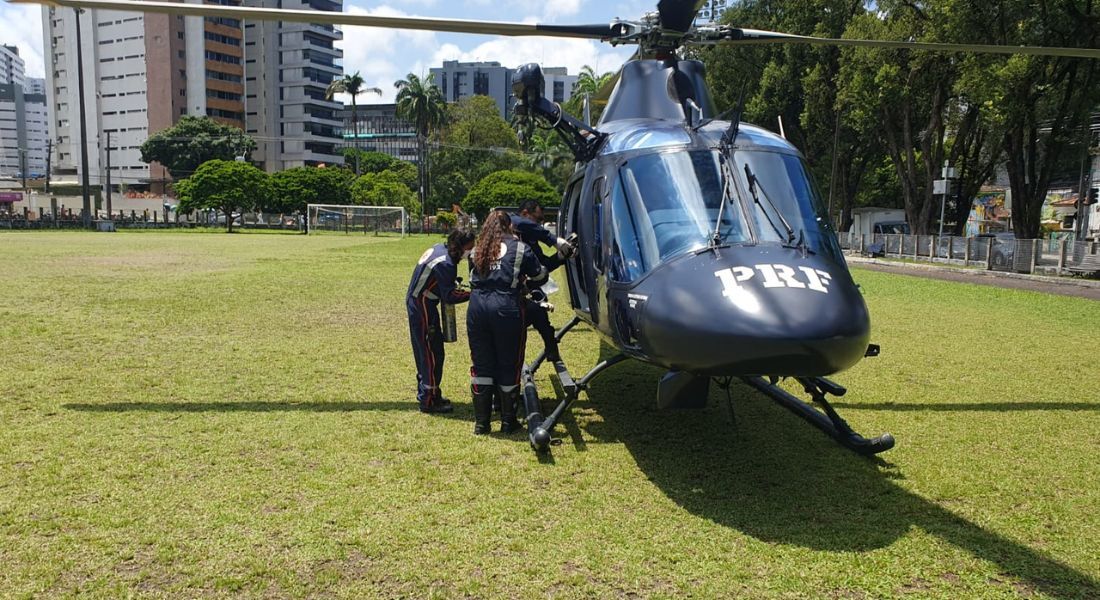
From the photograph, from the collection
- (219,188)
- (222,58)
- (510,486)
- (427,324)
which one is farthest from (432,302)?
(222,58)

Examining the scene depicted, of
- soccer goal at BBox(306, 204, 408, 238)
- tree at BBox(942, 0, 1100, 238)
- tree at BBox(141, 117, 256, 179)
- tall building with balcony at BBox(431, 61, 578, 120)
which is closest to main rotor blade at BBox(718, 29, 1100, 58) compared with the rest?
tree at BBox(942, 0, 1100, 238)

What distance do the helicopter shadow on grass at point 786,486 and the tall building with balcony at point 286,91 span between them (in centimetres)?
11474

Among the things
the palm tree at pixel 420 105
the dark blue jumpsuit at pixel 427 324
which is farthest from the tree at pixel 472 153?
the dark blue jumpsuit at pixel 427 324

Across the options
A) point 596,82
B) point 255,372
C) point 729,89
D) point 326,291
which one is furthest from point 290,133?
point 255,372

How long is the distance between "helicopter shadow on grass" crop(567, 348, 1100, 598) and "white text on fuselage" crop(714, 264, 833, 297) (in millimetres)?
1379

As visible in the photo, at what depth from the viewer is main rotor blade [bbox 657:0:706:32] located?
6.63 meters

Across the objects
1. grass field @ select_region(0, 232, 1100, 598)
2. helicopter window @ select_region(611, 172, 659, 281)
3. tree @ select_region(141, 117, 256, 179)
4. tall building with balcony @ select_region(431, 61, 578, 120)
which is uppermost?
tall building with balcony @ select_region(431, 61, 578, 120)

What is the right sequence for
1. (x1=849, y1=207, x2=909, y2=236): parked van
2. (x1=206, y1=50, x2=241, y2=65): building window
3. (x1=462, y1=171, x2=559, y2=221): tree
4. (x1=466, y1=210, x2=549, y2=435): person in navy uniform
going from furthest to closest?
1. (x1=206, y1=50, x2=241, y2=65): building window
2. (x1=462, y1=171, x2=559, y2=221): tree
3. (x1=849, y1=207, x2=909, y2=236): parked van
4. (x1=466, y1=210, x2=549, y2=435): person in navy uniform

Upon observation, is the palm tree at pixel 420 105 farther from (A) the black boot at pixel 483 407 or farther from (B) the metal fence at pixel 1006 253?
(A) the black boot at pixel 483 407

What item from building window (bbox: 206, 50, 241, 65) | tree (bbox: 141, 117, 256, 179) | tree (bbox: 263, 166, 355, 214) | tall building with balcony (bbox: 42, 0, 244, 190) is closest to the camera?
tree (bbox: 263, 166, 355, 214)

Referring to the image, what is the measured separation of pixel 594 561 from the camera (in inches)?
153

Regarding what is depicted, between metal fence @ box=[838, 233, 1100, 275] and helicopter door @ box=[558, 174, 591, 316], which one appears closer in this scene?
helicopter door @ box=[558, 174, 591, 316]

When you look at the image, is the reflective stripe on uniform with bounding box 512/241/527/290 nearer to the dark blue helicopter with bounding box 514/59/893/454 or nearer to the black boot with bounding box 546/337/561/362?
the dark blue helicopter with bounding box 514/59/893/454

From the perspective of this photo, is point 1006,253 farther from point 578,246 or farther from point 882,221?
point 578,246
